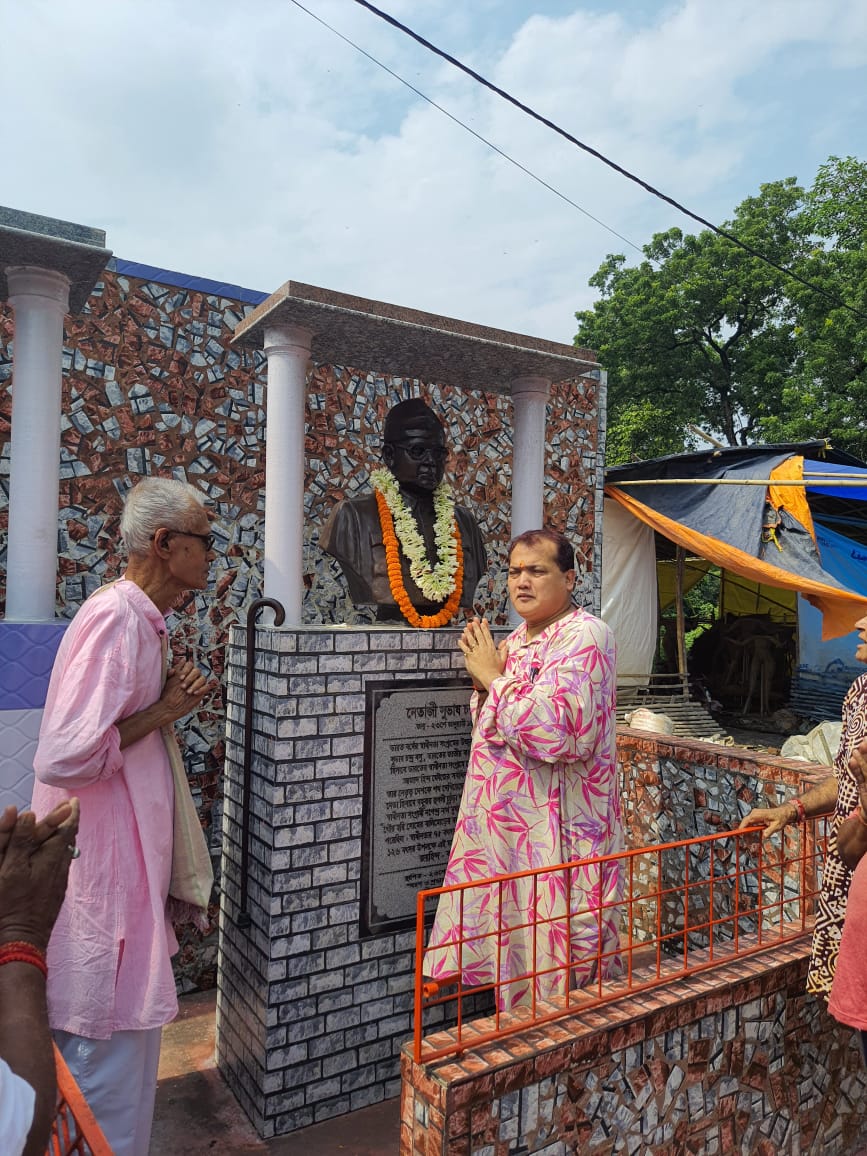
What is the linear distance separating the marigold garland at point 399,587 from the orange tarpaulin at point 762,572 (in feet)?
14.2

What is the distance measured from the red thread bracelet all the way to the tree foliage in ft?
58.5

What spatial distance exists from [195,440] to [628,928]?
11.1 feet

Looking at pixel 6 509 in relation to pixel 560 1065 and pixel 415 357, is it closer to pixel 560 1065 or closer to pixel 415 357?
pixel 415 357

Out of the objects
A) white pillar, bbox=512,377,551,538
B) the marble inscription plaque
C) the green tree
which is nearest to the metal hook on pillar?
the marble inscription plaque

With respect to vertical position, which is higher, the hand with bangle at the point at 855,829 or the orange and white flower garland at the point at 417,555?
the orange and white flower garland at the point at 417,555

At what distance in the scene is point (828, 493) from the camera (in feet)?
25.3

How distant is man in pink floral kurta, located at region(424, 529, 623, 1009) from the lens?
2.63 meters

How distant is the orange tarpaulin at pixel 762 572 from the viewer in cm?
658

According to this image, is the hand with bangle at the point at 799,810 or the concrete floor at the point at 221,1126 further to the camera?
the concrete floor at the point at 221,1126

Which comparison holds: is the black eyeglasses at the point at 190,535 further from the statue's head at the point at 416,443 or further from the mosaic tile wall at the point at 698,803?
the mosaic tile wall at the point at 698,803

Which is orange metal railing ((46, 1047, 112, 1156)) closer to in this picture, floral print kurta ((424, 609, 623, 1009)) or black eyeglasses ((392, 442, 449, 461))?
floral print kurta ((424, 609, 623, 1009))

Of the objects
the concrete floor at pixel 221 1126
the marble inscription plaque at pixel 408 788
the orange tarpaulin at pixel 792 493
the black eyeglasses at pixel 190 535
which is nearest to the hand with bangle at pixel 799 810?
the marble inscription plaque at pixel 408 788

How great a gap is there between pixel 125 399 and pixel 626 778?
3.49 metres

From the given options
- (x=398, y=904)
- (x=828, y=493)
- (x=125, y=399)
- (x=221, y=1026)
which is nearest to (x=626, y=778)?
(x=398, y=904)
